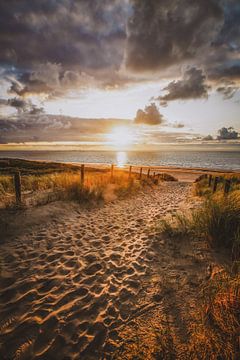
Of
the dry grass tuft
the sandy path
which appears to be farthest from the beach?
the dry grass tuft

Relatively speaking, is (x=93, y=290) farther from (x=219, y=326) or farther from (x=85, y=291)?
(x=219, y=326)

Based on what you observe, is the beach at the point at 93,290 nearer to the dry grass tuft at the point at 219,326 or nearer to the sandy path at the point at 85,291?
the sandy path at the point at 85,291

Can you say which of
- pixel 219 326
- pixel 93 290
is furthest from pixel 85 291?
pixel 219 326

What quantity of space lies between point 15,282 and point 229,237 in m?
4.70

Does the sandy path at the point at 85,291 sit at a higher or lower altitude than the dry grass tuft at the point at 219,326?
lower

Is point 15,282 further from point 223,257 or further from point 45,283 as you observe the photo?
point 223,257

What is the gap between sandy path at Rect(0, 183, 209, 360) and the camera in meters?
2.16

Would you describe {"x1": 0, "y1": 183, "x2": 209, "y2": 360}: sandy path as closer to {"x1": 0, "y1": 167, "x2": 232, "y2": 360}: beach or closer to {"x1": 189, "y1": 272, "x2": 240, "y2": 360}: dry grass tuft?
{"x1": 0, "y1": 167, "x2": 232, "y2": 360}: beach

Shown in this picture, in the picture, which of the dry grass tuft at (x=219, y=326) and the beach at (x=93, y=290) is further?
the beach at (x=93, y=290)

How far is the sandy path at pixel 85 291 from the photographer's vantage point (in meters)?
2.16

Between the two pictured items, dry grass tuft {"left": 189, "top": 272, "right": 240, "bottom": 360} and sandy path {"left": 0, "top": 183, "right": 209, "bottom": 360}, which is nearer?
dry grass tuft {"left": 189, "top": 272, "right": 240, "bottom": 360}

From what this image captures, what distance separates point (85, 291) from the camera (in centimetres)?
301

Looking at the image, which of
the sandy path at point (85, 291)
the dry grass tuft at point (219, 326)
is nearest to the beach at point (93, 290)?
the sandy path at point (85, 291)

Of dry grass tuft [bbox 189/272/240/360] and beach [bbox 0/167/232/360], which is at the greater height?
dry grass tuft [bbox 189/272/240/360]
